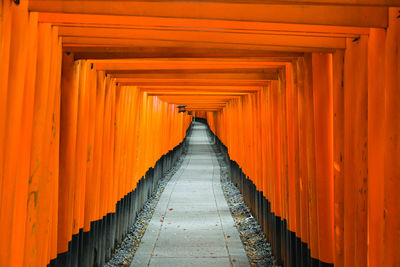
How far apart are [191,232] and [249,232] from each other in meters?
1.31

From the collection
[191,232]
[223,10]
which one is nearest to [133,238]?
[191,232]

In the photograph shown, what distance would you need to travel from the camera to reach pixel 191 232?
7.83 m

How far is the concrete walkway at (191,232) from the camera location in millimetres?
6289

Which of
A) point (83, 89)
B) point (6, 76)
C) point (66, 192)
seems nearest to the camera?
point (6, 76)

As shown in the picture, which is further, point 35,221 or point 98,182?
point 98,182

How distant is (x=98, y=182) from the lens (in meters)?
4.97

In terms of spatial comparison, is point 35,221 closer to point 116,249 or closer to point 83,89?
point 83,89

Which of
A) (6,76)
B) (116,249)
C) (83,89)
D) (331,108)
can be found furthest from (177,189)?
(6,76)

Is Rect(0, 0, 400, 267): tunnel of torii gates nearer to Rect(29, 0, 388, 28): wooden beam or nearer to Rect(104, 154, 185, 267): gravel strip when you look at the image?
Rect(29, 0, 388, 28): wooden beam

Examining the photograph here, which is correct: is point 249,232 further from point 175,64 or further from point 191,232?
point 175,64

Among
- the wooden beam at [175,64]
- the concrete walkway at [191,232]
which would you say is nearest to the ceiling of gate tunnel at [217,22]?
the wooden beam at [175,64]

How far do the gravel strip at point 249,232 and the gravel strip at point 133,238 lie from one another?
2.23m

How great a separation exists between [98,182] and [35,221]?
2.31 metres

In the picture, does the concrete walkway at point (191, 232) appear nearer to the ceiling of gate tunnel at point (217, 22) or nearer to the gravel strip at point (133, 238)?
the gravel strip at point (133, 238)
